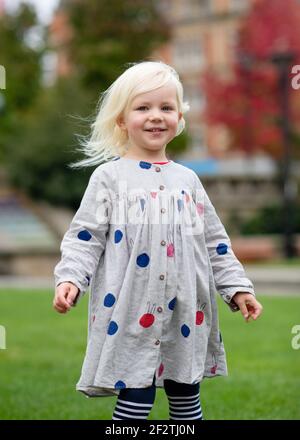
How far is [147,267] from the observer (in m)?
3.40

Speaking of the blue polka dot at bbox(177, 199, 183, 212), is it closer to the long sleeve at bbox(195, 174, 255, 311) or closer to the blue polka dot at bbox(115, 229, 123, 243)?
the long sleeve at bbox(195, 174, 255, 311)

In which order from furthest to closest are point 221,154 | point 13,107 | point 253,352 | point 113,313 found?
point 221,154
point 13,107
point 253,352
point 113,313

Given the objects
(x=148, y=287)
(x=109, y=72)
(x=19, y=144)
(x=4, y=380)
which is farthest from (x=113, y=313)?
(x=109, y=72)

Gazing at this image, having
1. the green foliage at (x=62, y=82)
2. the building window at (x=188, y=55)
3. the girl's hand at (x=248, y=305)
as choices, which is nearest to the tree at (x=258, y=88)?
the green foliage at (x=62, y=82)

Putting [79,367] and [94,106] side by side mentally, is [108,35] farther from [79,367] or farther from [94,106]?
[79,367]

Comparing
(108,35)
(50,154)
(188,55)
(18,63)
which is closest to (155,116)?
(50,154)

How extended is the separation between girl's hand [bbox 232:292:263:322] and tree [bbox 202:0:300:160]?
23.9m

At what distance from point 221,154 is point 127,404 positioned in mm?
41478

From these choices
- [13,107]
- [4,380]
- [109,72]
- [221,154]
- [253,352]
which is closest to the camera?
[4,380]

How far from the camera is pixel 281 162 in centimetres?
2923

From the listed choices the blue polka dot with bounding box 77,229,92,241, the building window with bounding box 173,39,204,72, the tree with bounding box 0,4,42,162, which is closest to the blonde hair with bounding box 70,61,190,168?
the blue polka dot with bounding box 77,229,92,241

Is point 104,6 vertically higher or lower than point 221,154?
higher

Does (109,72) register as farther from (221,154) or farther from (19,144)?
(221,154)

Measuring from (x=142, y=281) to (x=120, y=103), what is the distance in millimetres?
765
